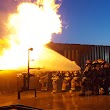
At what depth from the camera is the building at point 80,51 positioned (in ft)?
70.0

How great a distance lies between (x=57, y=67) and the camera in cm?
1836


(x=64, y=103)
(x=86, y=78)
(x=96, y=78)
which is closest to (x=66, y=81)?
(x=86, y=78)

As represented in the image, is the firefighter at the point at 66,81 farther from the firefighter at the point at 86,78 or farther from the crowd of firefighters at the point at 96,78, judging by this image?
the firefighter at the point at 86,78

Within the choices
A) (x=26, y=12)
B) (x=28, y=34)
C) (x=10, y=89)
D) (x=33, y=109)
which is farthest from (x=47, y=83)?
(x=33, y=109)

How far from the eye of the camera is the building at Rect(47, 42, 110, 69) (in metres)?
21.3

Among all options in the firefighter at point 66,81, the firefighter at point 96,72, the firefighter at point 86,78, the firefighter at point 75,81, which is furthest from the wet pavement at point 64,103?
the firefighter at point 66,81

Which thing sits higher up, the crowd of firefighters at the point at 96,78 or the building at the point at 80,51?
the building at the point at 80,51

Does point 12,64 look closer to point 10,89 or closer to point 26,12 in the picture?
point 10,89

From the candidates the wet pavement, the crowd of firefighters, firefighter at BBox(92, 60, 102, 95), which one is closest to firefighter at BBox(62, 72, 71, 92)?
the crowd of firefighters

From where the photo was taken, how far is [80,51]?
72.6 ft

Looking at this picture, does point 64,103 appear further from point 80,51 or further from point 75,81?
point 80,51

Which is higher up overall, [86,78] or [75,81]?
[86,78]

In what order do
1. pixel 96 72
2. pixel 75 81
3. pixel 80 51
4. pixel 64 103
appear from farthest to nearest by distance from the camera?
1. pixel 80 51
2. pixel 75 81
3. pixel 96 72
4. pixel 64 103

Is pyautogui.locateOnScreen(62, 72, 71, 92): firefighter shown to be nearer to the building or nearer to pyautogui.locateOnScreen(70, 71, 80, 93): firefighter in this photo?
pyautogui.locateOnScreen(70, 71, 80, 93): firefighter
